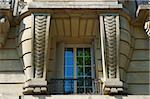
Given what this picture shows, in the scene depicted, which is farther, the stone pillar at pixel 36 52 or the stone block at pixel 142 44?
the stone block at pixel 142 44

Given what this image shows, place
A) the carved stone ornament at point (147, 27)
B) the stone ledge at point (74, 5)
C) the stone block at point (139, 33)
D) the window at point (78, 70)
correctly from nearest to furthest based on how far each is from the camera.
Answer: the stone ledge at point (74, 5), the window at point (78, 70), the carved stone ornament at point (147, 27), the stone block at point (139, 33)

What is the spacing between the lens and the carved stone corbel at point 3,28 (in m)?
10.3

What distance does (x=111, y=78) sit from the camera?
988 cm

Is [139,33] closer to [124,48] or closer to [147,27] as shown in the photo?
[147,27]

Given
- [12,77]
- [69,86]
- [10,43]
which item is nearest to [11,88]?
Result: [12,77]

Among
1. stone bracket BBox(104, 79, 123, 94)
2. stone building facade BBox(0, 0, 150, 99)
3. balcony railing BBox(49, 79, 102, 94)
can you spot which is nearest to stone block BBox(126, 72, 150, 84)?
stone building facade BBox(0, 0, 150, 99)

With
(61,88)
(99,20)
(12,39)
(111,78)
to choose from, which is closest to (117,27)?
(99,20)

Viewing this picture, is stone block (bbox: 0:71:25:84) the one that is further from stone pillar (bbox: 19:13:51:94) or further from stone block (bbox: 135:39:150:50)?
stone block (bbox: 135:39:150:50)

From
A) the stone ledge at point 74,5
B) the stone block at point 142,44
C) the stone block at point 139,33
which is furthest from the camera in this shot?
the stone block at point 139,33

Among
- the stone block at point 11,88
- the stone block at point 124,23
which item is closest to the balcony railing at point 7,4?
the stone block at point 11,88

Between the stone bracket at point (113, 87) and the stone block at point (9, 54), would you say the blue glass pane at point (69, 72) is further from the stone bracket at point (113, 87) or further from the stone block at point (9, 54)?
the stone block at point (9, 54)

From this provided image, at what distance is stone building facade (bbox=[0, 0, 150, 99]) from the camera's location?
9922 millimetres

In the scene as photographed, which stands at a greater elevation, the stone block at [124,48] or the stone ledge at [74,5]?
the stone ledge at [74,5]

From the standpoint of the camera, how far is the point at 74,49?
431 inches
